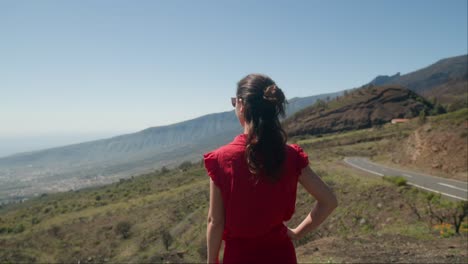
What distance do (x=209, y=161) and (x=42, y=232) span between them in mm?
26982

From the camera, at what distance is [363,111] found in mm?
64875

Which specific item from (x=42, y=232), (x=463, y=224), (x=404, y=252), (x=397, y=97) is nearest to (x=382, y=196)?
(x=463, y=224)

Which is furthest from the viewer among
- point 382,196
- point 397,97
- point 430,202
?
point 397,97

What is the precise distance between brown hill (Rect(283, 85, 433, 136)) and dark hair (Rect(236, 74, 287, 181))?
207 ft

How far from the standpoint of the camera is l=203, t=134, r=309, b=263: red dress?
1990mm

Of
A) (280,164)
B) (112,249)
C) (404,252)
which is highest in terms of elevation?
(280,164)

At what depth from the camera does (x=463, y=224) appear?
378 inches

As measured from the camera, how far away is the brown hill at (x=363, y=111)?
6266 cm

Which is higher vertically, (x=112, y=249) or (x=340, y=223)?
(x=340, y=223)

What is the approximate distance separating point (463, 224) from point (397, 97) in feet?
217

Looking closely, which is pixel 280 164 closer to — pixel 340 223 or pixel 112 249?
pixel 340 223

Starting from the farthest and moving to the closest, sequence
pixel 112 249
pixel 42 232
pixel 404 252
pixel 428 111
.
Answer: pixel 428 111 → pixel 42 232 → pixel 112 249 → pixel 404 252

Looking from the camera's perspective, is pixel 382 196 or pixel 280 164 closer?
pixel 280 164

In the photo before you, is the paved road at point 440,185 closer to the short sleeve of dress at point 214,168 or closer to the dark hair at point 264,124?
the dark hair at point 264,124
